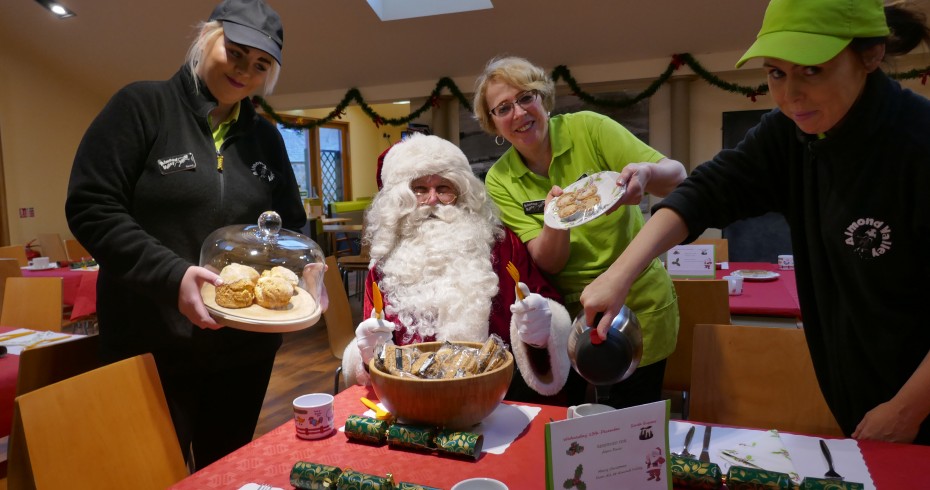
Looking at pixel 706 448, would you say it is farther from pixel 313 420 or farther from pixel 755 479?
pixel 313 420

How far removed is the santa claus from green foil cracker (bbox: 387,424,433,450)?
0.46 meters

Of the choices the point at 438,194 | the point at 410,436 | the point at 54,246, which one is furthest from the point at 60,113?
the point at 410,436

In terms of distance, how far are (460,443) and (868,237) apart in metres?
0.92

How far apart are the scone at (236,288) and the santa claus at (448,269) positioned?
42cm

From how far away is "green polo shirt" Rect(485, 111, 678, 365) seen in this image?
6.27 feet

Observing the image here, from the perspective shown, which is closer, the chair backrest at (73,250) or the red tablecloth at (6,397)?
the red tablecloth at (6,397)

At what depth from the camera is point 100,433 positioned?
1.35 meters

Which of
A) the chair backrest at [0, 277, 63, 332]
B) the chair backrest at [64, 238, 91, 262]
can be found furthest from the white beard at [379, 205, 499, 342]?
the chair backrest at [64, 238, 91, 262]

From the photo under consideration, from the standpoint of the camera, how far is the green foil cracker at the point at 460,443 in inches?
47.1

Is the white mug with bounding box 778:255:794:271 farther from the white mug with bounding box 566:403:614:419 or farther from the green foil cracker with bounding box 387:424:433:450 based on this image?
the green foil cracker with bounding box 387:424:433:450

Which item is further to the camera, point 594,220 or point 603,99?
point 603,99

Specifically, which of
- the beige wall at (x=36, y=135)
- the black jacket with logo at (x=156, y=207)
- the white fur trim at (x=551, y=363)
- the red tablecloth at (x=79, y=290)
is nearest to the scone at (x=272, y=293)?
the black jacket with logo at (x=156, y=207)

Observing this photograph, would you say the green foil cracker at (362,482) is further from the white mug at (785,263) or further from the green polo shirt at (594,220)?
the white mug at (785,263)

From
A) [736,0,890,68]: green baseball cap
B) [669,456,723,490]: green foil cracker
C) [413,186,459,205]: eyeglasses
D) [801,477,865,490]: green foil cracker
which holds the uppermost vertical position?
[736,0,890,68]: green baseball cap
